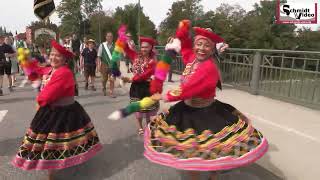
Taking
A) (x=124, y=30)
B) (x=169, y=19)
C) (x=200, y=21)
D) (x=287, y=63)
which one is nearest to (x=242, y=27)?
(x=200, y=21)

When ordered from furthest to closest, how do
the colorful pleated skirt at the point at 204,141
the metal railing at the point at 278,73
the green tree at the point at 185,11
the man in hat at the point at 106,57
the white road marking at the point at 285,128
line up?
the green tree at the point at 185,11, the man in hat at the point at 106,57, the metal railing at the point at 278,73, the white road marking at the point at 285,128, the colorful pleated skirt at the point at 204,141

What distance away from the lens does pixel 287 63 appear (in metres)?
8.35

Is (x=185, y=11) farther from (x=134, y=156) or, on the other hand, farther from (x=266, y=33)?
(x=134, y=156)

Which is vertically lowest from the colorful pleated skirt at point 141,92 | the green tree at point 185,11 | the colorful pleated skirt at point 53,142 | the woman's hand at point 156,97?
the colorful pleated skirt at point 53,142

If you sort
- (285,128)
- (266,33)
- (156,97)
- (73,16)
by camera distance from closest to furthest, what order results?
1. (156,97)
2. (285,128)
3. (266,33)
4. (73,16)

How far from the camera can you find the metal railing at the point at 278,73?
7.53m

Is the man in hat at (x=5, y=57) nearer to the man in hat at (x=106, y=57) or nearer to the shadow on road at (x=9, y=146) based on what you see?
the man in hat at (x=106, y=57)

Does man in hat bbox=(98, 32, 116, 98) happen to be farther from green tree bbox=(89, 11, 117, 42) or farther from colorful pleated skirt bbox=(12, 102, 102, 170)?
green tree bbox=(89, 11, 117, 42)

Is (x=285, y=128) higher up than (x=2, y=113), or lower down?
higher up

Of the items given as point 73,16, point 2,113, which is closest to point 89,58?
point 2,113

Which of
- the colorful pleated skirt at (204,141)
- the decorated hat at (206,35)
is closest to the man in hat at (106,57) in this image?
the decorated hat at (206,35)

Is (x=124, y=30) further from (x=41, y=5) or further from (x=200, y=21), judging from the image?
(x=200, y=21)

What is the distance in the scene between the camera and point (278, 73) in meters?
8.62

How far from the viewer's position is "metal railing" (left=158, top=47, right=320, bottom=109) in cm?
753
